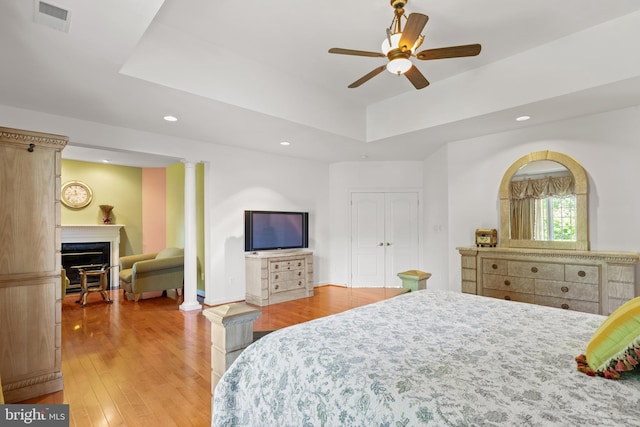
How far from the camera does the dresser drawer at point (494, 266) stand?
396cm

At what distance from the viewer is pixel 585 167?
3744 millimetres

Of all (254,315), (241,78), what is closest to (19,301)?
(254,315)

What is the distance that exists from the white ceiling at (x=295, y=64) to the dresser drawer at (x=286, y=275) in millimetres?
2173

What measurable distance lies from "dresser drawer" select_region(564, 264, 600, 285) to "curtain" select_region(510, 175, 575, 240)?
22.4 inches

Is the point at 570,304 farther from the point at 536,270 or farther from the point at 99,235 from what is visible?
the point at 99,235

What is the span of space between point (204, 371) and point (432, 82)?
3.96 meters

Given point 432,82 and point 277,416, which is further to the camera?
point 432,82

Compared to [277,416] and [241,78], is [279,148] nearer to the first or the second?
[241,78]

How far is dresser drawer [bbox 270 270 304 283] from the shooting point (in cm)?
509

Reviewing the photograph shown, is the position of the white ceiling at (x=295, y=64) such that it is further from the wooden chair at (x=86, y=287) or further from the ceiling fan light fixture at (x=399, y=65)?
the wooden chair at (x=86, y=287)

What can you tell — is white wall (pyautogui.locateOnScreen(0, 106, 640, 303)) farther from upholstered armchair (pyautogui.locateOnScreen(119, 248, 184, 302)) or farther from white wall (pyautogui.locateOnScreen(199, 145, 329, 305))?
upholstered armchair (pyautogui.locateOnScreen(119, 248, 184, 302))

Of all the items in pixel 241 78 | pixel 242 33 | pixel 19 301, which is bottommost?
pixel 19 301

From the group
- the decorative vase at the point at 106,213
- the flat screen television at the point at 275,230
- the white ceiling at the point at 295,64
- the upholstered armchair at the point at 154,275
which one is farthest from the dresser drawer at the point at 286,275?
the decorative vase at the point at 106,213

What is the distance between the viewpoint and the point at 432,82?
158 inches
